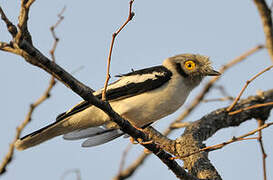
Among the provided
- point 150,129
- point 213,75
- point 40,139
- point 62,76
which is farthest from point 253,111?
point 62,76

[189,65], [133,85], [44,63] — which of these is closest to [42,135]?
[133,85]

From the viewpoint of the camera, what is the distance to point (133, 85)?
6.45 m

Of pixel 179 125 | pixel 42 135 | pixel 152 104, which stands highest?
pixel 42 135

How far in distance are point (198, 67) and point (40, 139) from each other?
10.8ft

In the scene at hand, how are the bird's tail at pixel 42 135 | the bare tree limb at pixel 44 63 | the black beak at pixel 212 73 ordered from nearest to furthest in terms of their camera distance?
the bare tree limb at pixel 44 63, the bird's tail at pixel 42 135, the black beak at pixel 212 73

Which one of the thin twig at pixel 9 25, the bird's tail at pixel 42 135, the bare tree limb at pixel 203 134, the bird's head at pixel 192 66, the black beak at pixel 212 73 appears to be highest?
the thin twig at pixel 9 25

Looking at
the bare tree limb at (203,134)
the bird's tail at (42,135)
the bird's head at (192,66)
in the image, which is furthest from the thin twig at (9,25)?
the bird's head at (192,66)

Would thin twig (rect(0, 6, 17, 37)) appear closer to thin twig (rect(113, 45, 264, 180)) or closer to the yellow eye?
thin twig (rect(113, 45, 264, 180))

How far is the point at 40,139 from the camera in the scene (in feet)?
20.6

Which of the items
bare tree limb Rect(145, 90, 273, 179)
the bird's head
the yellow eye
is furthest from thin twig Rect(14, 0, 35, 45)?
the yellow eye

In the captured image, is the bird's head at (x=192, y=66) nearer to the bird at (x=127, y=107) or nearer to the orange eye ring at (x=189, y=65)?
the orange eye ring at (x=189, y=65)

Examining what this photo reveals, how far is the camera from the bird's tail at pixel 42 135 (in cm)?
618

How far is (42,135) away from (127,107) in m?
1.53

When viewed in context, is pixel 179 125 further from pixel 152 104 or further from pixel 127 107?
pixel 127 107
